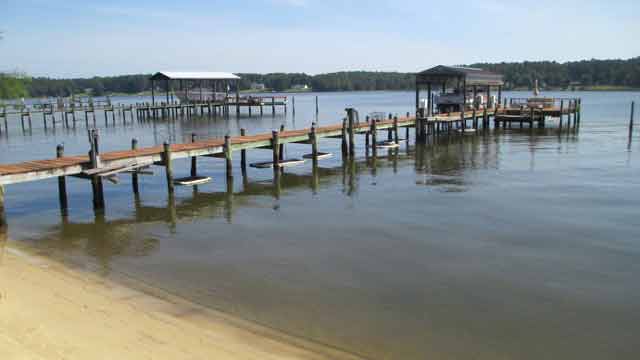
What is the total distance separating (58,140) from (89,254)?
3691cm

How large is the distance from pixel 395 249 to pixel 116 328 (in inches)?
305

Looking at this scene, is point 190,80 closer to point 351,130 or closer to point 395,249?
point 351,130

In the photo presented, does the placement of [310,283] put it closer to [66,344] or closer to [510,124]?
[66,344]

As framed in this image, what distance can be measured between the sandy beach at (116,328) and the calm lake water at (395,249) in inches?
27.7

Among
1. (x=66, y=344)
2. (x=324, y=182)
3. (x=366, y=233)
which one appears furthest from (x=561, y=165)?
(x=66, y=344)

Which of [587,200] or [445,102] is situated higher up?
[445,102]

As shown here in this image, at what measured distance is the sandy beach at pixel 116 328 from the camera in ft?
26.7

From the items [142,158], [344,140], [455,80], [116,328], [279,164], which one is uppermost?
[455,80]

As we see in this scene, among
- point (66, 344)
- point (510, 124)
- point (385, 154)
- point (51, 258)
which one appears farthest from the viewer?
point (510, 124)

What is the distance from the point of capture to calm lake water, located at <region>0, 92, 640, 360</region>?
10102 millimetres

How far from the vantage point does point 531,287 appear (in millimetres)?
12047

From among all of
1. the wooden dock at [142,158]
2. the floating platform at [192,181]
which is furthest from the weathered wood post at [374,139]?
the floating platform at [192,181]

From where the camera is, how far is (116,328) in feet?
30.0

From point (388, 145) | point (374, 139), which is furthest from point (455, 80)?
point (374, 139)
